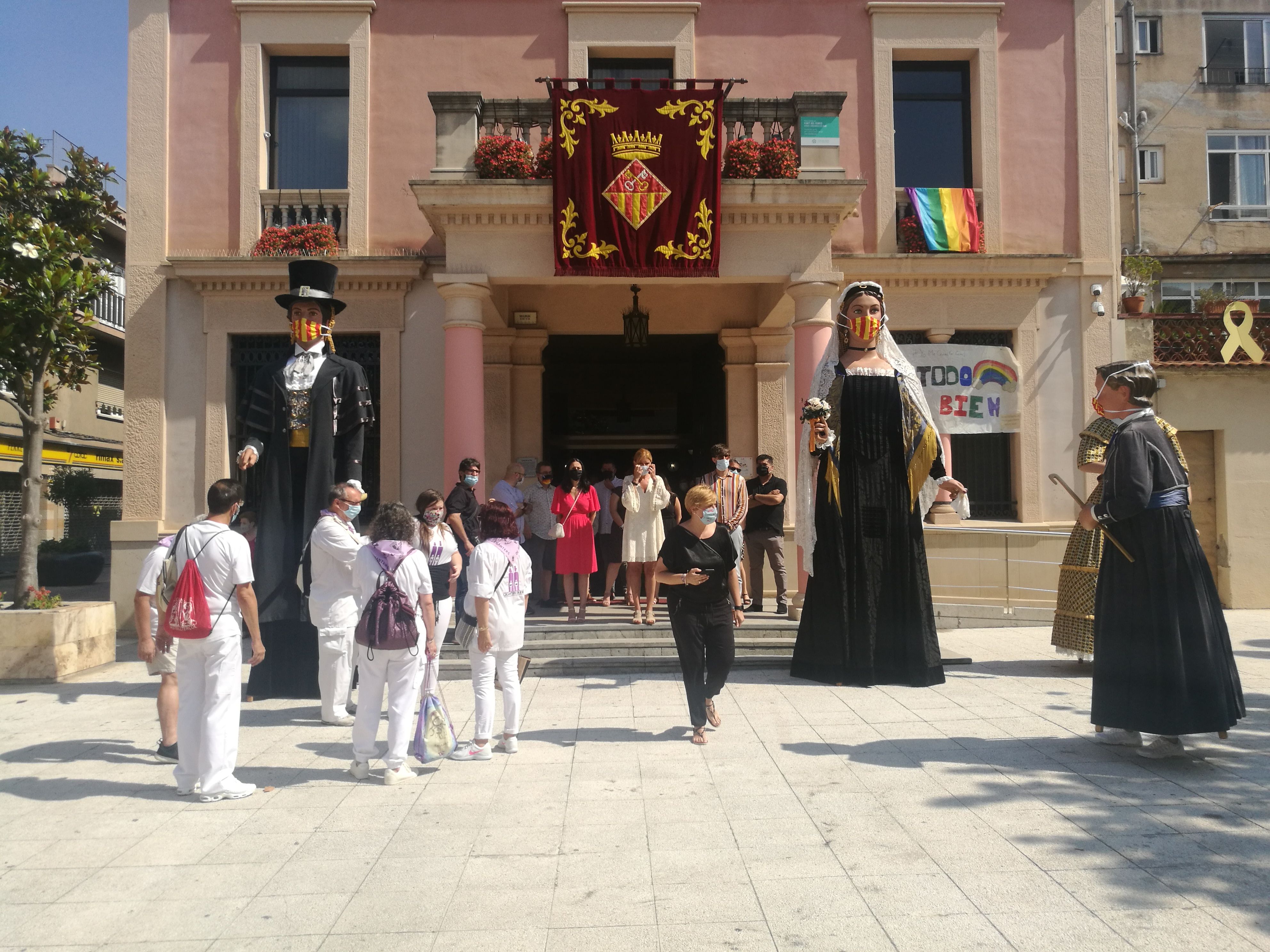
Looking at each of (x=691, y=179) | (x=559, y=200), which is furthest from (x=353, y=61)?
(x=691, y=179)

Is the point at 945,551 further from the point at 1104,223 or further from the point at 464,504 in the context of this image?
the point at 464,504

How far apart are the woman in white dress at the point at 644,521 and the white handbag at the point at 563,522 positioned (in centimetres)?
68

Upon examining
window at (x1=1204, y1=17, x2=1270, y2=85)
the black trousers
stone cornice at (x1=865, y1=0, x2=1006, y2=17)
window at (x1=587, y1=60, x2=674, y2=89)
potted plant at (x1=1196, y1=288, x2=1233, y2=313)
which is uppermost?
window at (x1=1204, y1=17, x2=1270, y2=85)

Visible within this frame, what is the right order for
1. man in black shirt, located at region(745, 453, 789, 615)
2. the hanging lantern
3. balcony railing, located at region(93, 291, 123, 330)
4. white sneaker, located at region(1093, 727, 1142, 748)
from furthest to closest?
balcony railing, located at region(93, 291, 123, 330), the hanging lantern, man in black shirt, located at region(745, 453, 789, 615), white sneaker, located at region(1093, 727, 1142, 748)

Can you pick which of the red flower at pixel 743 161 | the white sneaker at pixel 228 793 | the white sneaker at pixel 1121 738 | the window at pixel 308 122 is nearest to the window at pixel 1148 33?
the red flower at pixel 743 161

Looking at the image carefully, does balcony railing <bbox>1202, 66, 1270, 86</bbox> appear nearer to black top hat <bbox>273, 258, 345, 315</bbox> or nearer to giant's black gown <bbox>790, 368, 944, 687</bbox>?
giant's black gown <bbox>790, 368, 944, 687</bbox>

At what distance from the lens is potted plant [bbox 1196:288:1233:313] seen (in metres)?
13.0

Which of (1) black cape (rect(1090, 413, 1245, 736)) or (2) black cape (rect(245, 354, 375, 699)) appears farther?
(2) black cape (rect(245, 354, 375, 699))

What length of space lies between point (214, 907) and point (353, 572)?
249 cm

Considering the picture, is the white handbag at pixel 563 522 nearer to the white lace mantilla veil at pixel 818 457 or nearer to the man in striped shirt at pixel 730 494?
the man in striped shirt at pixel 730 494

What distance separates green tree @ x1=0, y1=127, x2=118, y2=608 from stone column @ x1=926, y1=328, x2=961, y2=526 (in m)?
9.78

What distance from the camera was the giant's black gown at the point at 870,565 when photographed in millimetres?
6664

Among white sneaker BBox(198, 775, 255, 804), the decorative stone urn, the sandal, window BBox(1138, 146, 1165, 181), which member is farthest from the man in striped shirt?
window BBox(1138, 146, 1165, 181)

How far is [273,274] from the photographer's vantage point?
11695mm
